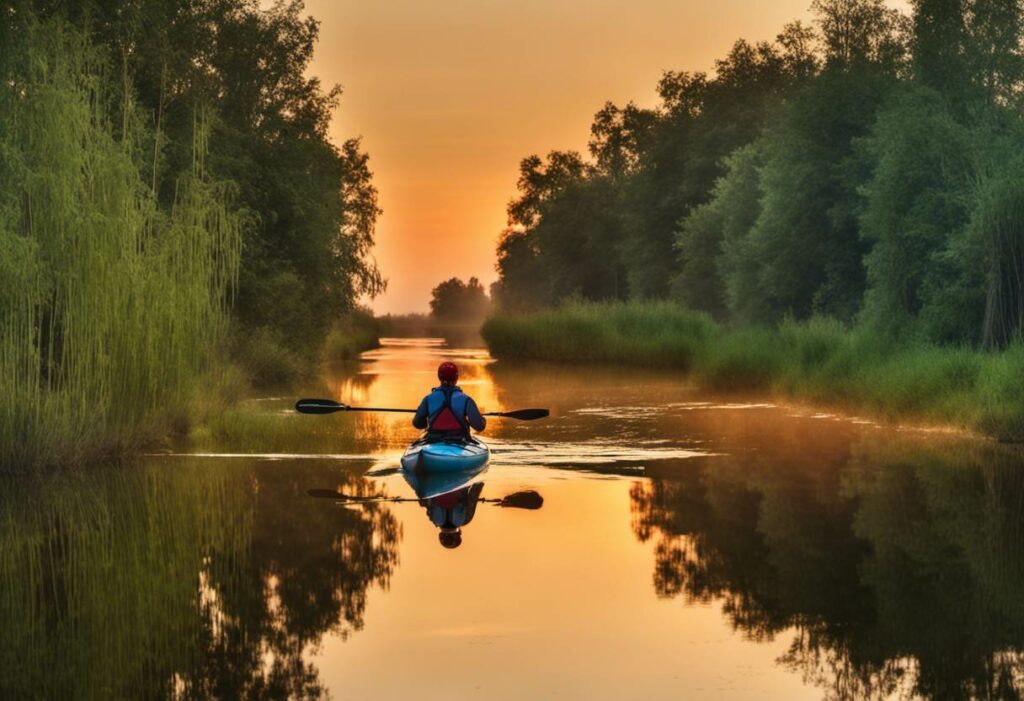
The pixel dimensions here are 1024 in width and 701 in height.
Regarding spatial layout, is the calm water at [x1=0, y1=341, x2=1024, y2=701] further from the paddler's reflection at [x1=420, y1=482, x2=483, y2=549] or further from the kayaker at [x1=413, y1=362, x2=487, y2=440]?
the kayaker at [x1=413, y1=362, x2=487, y2=440]

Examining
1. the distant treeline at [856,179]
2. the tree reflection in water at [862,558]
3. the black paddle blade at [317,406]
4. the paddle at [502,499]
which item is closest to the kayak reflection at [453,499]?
the paddle at [502,499]

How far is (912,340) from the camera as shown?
32344 millimetres

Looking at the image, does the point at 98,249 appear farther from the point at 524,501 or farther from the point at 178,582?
the point at 178,582

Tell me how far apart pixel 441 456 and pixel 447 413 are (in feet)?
2.41

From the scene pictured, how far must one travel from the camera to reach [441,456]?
18.6 m

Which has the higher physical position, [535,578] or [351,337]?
[351,337]

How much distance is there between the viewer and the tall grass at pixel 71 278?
59.2 ft

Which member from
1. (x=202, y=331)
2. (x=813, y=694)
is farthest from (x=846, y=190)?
(x=813, y=694)

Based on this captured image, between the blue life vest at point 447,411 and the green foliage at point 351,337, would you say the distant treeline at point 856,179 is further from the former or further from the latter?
the green foliage at point 351,337

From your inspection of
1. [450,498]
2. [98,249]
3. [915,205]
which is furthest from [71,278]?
[915,205]

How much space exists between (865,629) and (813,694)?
2020mm

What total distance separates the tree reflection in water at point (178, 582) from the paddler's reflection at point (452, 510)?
21.9 inches

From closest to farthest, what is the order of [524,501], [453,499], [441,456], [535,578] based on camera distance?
[535,578] → [524,501] → [453,499] → [441,456]

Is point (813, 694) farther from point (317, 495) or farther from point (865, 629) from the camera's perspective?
point (317, 495)
